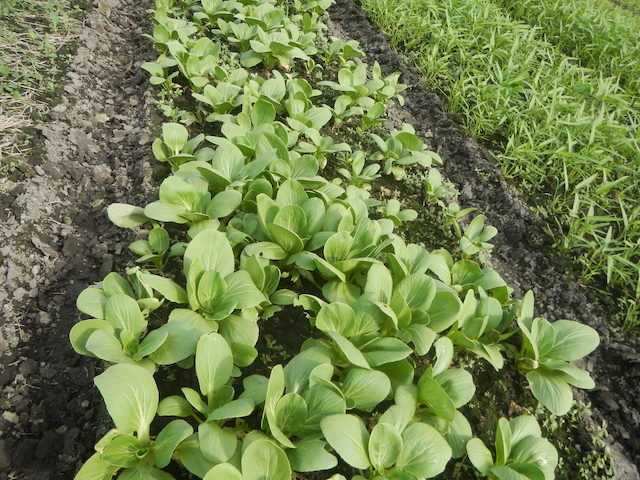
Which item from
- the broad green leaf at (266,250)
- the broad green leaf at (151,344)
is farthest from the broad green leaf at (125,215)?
the broad green leaf at (151,344)

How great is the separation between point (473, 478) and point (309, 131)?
1.97 m

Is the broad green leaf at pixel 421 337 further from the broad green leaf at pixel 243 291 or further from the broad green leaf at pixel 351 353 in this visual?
→ the broad green leaf at pixel 243 291

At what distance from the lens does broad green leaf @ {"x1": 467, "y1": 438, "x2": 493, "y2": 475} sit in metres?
1.43

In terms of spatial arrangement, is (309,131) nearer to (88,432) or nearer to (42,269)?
(42,269)

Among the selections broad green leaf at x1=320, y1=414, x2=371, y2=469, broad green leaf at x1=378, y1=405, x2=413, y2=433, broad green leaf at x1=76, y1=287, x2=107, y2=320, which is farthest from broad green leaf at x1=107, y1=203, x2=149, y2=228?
broad green leaf at x1=378, y1=405, x2=413, y2=433

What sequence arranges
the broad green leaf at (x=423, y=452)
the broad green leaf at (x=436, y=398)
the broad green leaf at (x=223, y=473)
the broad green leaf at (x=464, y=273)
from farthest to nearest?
1. the broad green leaf at (x=464, y=273)
2. the broad green leaf at (x=436, y=398)
3. the broad green leaf at (x=423, y=452)
4. the broad green leaf at (x=223, y=473)

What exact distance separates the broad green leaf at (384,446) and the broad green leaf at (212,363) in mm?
536

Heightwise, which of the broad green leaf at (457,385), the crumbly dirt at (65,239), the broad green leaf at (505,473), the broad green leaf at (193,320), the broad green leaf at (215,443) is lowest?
the crumbly dirt at (65,239)

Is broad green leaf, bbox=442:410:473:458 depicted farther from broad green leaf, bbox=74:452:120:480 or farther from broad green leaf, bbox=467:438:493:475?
broad green leaf, bbox=74:452:120:480

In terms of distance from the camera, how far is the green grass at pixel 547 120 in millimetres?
2633

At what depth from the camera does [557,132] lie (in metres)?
3.14

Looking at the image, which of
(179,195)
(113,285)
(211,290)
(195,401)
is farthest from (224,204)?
(195,401)

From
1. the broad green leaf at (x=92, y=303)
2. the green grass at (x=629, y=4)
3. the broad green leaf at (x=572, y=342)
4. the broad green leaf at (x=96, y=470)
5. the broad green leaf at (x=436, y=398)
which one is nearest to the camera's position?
the broad green leaf at (x=96, y=470)

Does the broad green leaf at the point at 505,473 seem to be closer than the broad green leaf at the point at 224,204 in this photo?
Yes
